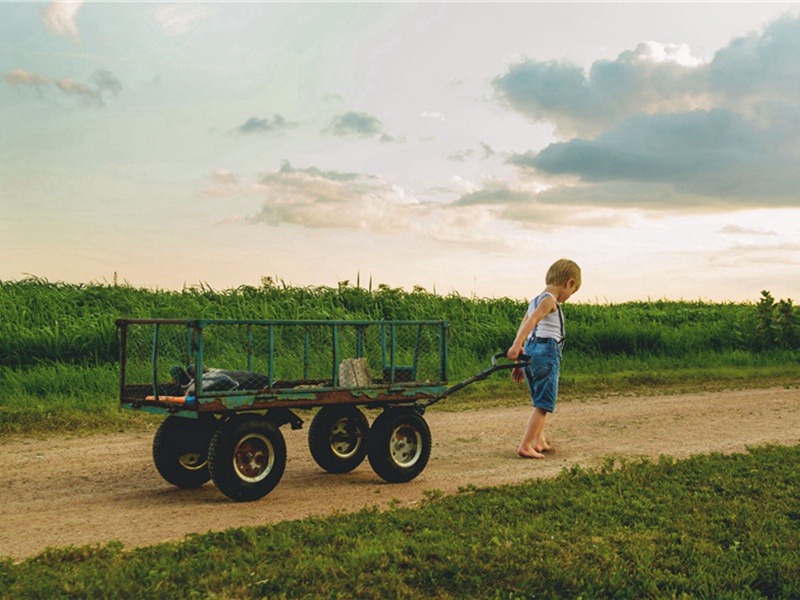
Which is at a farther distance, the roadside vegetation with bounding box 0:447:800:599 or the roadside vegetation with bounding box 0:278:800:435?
the roadside vegetation with bounding box 0:278:800:435

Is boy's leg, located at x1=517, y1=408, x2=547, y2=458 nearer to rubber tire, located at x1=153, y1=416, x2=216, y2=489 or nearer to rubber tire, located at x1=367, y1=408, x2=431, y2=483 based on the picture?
rubber tire, located at x1=367, y1=408, x2=431, y2=483

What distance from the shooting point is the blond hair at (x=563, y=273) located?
348 inches

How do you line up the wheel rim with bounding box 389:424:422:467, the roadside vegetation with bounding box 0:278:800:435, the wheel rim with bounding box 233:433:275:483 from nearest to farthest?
1. the wheel rim with bounding box 233:433:275:483
2. the wheel rim with bounding box 389:424:422:467
3. the roadside vegetation with bounding box 0:278:800:435

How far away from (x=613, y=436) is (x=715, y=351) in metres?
12.1

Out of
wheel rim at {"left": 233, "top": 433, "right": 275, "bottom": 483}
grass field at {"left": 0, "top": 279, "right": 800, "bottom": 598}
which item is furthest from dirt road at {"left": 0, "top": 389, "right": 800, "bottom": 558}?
grass field at {"left": 0, "top": 279, "right": 800, "bottom": 598}

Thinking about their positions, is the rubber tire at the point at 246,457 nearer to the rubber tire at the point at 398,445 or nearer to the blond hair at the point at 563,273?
the rubber tire at the point at 398,445

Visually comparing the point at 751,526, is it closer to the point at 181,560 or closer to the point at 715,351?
the point at 181,560

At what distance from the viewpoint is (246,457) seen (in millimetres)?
7074

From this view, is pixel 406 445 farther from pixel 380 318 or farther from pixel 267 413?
pixel 380 318

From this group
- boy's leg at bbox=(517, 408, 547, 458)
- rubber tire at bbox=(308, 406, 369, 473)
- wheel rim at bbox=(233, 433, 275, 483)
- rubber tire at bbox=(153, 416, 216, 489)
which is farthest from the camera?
boy's leg at bbox=(517, 408, 547, 458)

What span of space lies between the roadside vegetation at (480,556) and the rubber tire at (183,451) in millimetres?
1767

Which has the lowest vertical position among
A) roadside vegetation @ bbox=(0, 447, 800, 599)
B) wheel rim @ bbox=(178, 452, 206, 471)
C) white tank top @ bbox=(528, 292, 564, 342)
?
roadside vegetation @ bbox=(0, 447, 800, 599)

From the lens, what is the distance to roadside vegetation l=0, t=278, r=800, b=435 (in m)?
13.4

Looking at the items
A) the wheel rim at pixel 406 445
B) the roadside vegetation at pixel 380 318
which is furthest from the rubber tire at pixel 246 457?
the roadside vegetation at pixel 380 318
